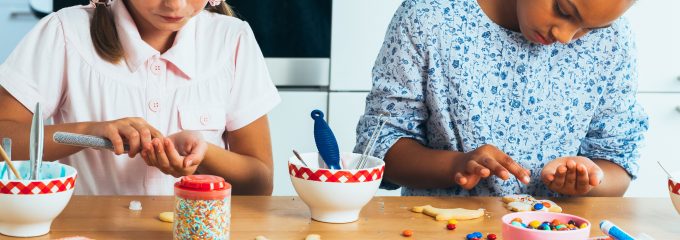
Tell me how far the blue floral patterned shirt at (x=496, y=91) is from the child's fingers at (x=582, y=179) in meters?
0.15

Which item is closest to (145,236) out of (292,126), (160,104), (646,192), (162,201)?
(162,201)

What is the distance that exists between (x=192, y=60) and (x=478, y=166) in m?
0.53

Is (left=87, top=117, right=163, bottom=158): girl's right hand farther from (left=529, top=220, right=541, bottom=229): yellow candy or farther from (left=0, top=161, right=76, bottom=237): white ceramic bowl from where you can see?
(left=529, top=220, right=541, bottom=229): yellow candy

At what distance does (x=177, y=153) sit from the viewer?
49.8 inches

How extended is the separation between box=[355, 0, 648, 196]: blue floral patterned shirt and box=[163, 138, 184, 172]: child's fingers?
39 cm

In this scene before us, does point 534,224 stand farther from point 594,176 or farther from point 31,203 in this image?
point 31,203

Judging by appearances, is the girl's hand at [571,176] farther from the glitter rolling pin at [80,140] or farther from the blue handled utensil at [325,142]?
the glitter rolling pin at [80,140]

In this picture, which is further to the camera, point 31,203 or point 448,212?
point 448,212

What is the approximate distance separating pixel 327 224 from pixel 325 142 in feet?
0.36

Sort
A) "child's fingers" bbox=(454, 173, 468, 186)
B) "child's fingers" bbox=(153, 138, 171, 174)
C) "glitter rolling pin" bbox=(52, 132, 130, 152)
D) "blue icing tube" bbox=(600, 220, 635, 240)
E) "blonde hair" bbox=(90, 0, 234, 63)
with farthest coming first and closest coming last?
"blonde hair" bbox=(90, 0, 234, 63) < "child's fingers" bbox=(454, 173, 468, 186) < "child's fingers" bbox=(153, 138, 171, 174) < "glitter rolling pin" bbox=(52, 132, 130, 152) < "blue icing tube" bbox=(600, 220, 635, 240)

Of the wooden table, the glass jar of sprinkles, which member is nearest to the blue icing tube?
the wooden table

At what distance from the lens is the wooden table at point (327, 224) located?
1.16 m

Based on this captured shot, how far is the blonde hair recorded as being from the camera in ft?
5.00

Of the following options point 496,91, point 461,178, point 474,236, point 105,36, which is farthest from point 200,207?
point 496,91
